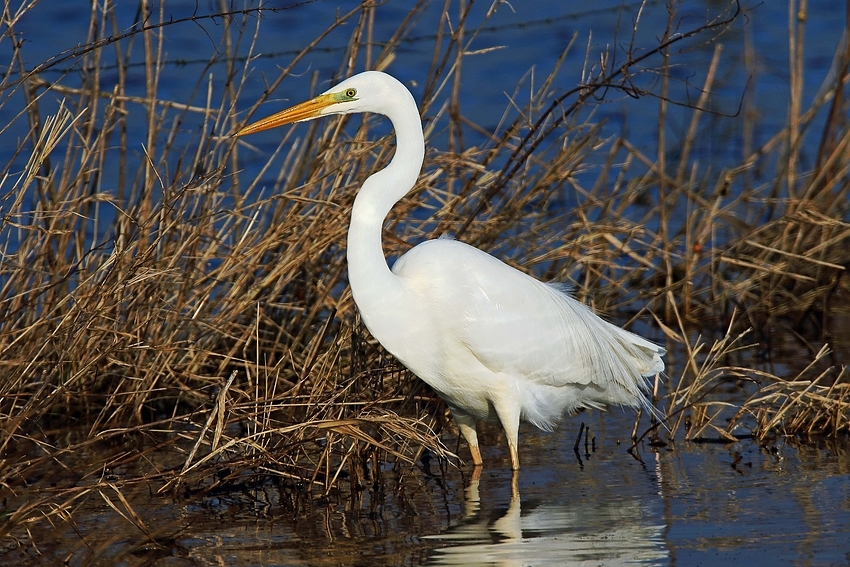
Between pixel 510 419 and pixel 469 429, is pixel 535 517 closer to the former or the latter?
pixel 510 419

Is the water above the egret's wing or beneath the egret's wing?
beneath

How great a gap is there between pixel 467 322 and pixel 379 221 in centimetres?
53

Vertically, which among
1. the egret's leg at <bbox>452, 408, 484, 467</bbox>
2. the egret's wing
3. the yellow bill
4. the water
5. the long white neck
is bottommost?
the water

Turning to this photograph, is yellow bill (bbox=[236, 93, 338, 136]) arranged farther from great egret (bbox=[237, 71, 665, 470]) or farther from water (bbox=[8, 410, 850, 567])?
water (bbox=[8, 410, 850, 567])

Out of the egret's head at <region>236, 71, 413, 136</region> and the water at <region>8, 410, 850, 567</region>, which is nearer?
the water at <region>8, 410, 850, 567</region>

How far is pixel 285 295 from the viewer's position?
16.6ft

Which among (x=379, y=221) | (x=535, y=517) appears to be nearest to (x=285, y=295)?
(x=379, y=221)

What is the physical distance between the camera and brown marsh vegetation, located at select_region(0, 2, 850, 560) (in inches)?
154

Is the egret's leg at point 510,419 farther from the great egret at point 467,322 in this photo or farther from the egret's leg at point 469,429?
the egret's leg at point 469,429

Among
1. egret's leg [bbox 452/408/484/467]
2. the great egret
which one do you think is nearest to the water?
egret's leg [bbox 452/408/484/467]

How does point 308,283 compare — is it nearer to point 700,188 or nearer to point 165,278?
point 165,278

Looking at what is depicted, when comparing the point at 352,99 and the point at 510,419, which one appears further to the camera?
the point at 510,419

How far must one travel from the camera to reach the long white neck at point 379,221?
3863 millimetres

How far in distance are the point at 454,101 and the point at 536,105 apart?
664 millimetres
